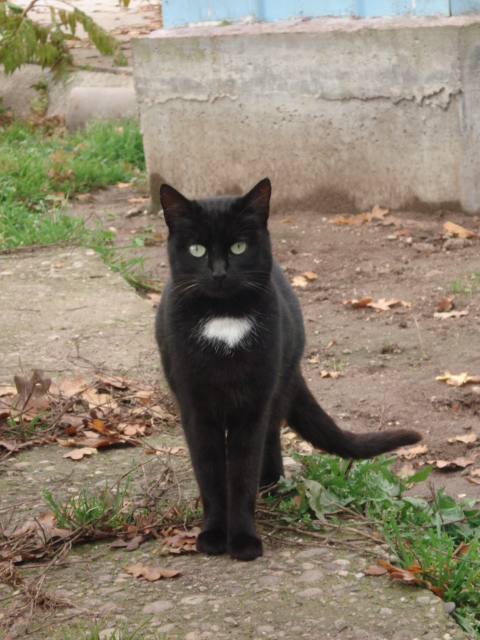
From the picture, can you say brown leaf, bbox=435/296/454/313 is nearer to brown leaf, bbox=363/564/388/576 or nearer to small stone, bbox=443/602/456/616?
brown leaf, bbox=363/564/388/576

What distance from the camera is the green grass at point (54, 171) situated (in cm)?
661

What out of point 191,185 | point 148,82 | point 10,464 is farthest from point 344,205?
point 10,464

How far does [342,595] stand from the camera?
259 centimetres

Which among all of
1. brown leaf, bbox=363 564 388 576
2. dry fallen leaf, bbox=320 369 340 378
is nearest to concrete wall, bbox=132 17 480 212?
dry fallen leaf, bbox=320 369 340 378

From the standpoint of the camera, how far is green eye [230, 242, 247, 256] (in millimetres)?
2926

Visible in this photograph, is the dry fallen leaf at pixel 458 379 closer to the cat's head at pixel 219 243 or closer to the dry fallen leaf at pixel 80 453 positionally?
the dry fallen leaf at pixel 80 453

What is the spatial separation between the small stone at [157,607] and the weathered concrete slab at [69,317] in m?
2.01

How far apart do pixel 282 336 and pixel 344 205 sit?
403cm

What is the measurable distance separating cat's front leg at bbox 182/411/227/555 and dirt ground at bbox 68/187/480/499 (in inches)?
45.8

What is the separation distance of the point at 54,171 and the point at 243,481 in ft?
18.3

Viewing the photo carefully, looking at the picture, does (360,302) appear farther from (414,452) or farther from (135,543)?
(135,543)

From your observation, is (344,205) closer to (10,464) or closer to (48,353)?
(48,353)

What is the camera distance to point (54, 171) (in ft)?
26.2

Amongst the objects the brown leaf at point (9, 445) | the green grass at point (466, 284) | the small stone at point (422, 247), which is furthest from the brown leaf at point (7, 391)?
the small stone at point (422, 247)
